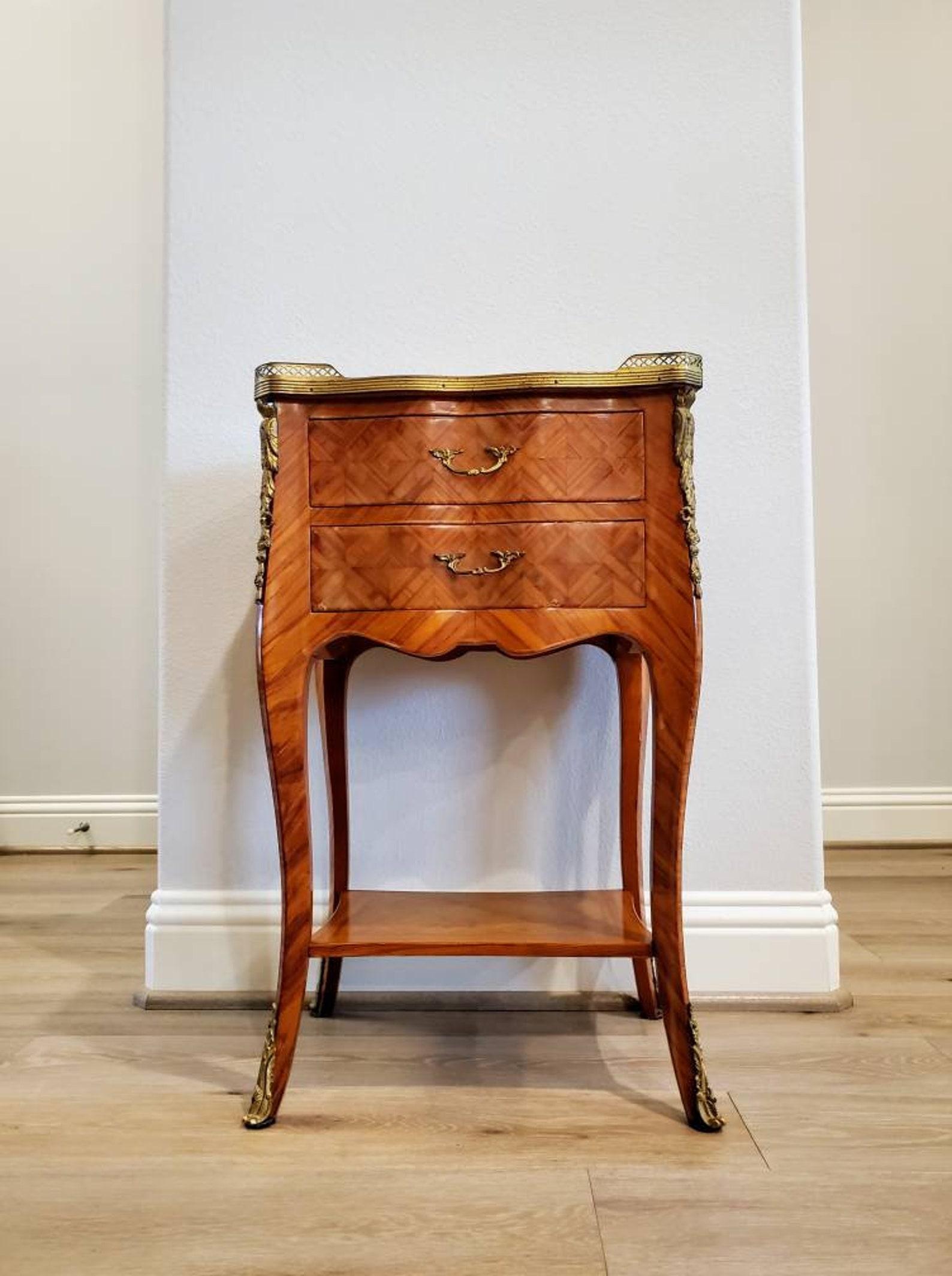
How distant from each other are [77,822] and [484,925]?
1986 mm

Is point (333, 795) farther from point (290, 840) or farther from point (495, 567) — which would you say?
point (495, 567)

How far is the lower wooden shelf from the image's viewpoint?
3.83ft

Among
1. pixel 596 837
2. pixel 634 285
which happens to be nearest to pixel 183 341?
pixel 634 285

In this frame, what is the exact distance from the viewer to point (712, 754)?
5.17 ft

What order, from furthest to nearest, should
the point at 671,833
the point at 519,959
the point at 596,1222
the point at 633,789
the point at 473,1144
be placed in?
the point at 519,959
the point at 633,789
the point at 671,833
the point at 473,1144
the point at 596,1222

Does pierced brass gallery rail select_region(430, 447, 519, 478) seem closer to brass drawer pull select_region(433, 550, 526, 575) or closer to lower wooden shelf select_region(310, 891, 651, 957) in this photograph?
brass drawer pull select_region(433, 550, 526, 575)

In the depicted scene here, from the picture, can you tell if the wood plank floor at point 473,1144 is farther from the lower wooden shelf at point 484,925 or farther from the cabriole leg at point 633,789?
the lower wooden shelf at point 484,925

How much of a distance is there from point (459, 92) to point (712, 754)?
1.17 metres

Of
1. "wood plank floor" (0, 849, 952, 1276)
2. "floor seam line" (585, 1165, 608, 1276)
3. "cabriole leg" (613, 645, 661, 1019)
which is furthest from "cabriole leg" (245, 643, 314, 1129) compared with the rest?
"cabriole leg" (613, 645, 661, 1019)

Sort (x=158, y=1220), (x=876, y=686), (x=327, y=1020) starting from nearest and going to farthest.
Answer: (x=158, y=1220), (x=327, y=1020), (x=876, y=686)

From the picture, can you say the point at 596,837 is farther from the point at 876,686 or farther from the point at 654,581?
the point at 876,686

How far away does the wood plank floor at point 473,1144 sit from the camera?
0.86 meters

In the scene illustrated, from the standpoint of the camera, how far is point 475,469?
3.87 ft

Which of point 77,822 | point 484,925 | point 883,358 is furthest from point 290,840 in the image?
point 883,358
